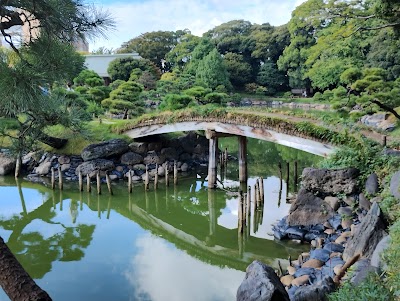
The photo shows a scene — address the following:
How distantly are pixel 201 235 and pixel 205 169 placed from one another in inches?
251

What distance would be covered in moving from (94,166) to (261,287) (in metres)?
10.5

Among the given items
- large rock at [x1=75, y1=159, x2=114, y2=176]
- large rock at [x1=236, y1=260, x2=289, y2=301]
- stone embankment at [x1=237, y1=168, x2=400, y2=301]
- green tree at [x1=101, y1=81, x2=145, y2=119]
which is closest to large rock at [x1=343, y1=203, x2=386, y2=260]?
stone embankment at [x1=237, y1=168, x2=400, y2=301]

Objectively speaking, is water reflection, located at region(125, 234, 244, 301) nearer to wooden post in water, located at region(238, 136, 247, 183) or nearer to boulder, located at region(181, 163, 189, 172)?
wooden post in water, located at region(238, 136, 247, 183)

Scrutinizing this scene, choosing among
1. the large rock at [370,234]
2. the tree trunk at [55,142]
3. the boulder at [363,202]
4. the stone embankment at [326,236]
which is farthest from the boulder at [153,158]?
the large rock at [370,234]

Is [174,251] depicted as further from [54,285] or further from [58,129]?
[58,129]

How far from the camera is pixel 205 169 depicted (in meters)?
15.5

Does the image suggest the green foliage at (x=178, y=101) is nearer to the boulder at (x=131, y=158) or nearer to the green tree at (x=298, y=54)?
the boulder at (x=131, y=158)

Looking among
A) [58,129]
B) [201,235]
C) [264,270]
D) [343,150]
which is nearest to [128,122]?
[58,129]

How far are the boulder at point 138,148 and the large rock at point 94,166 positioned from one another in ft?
3.67

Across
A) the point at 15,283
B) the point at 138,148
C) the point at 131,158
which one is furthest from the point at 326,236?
the point at 138,148

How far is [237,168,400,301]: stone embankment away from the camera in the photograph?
14.0 feet

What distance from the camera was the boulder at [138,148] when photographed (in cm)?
1490

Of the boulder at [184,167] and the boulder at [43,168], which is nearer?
the boulder at [43,168]

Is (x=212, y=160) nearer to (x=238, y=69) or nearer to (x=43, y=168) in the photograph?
(x=43, y=168)
